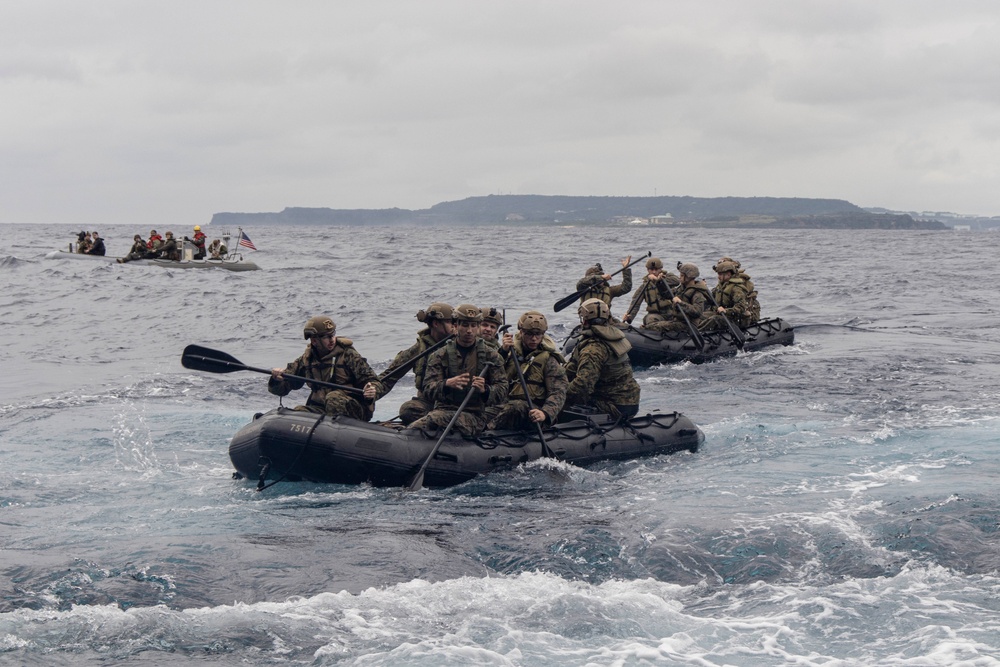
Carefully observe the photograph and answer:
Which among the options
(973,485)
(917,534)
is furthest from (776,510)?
(973,485)

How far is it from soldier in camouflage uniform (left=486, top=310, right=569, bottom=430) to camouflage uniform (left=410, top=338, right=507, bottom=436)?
270 mm

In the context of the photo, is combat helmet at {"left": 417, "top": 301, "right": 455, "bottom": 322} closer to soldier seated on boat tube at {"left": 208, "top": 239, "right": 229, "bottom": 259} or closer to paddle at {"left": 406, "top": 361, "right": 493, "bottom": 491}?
paddle at {"left": 406, "top": 361, "right": 493, "bottom": 491}

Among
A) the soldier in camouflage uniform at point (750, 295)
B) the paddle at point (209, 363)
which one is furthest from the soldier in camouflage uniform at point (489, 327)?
the soldier in camouflage uniform at point (750, 295)

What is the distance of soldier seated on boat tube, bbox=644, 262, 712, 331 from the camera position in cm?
2208

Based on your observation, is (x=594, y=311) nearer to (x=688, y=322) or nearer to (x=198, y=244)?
(x=688, y=322)

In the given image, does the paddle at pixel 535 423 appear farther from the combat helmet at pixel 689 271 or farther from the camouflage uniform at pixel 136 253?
the camouflage uniform at pixel 136 253

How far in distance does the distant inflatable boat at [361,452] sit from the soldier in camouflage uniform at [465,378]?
0.84 feet

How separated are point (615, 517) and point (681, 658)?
10.6ft

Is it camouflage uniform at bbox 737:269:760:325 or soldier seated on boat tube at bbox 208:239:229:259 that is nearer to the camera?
camouflage uniform at bbox 737:269:760:325

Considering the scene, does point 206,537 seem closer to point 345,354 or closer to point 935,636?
point 345,354

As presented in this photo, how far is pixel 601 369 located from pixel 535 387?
4.31ft

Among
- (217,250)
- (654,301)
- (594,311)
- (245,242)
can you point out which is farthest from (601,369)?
(217,250)

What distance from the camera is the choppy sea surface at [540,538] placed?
333 inches

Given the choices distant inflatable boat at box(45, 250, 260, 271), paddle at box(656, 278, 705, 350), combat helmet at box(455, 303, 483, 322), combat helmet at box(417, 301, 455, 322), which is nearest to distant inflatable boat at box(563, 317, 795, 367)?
paddle at box(656, 278, 705, 350)
